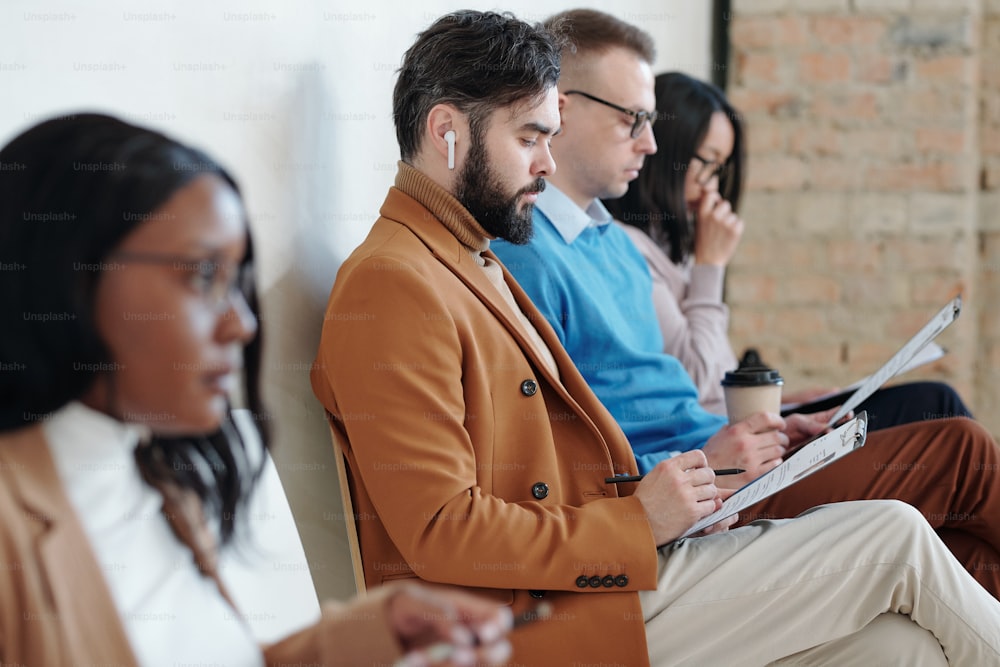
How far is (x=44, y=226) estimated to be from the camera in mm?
652

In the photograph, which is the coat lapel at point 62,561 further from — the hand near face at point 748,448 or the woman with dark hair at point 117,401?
the hand near face at point 748,448

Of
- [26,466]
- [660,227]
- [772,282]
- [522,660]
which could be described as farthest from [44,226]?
[772,282]

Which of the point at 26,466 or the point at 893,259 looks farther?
the point at 893,259

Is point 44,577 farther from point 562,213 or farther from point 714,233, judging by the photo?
point 714,233

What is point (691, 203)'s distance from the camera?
244 centimetres

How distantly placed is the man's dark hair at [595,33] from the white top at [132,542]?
4.74ft

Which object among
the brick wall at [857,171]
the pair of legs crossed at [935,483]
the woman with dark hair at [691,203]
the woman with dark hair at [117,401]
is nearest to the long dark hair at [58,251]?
the woman with dark hair at [117,401]

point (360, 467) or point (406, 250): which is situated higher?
point (406, 250)

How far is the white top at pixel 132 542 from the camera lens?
25.9 inches

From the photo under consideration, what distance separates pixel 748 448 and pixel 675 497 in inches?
13.7

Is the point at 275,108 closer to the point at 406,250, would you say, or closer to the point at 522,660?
the point at 406,250

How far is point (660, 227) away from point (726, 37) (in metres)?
0.97

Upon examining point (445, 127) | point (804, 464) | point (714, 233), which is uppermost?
point (445, 127)

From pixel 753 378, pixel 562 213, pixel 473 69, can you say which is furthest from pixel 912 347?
pixel 473 69
